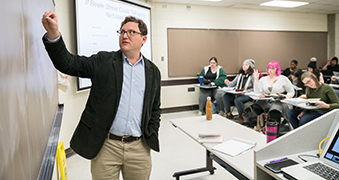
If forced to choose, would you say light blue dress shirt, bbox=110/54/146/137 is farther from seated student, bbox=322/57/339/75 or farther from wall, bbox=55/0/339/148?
seated student, bbox=322/57/339/75

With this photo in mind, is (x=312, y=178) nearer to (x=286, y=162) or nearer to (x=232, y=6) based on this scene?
(x=286, y=162)

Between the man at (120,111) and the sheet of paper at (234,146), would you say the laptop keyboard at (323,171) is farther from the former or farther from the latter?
the man at (120,111)

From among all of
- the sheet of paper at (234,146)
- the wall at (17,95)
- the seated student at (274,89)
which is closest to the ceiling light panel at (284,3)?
the seated student at (274,89)

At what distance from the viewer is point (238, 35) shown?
668 centimetres

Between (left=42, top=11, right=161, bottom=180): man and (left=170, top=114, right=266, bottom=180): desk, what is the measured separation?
19.3 inches

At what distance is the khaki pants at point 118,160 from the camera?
1.51m

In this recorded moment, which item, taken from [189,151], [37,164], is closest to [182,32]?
[189,151]

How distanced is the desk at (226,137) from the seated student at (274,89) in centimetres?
198

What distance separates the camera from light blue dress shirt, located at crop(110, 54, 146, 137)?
1493 millimetres

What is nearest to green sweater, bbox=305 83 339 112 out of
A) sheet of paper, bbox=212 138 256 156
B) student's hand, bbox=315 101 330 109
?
student's hand, bbox=315 101 330 109

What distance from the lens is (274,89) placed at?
4234 millimetres

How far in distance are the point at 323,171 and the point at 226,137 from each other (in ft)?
2.56

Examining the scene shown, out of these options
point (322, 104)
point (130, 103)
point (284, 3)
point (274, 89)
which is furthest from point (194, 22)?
point (130, 103)

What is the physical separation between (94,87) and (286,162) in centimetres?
117
